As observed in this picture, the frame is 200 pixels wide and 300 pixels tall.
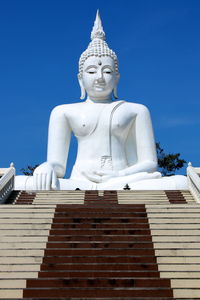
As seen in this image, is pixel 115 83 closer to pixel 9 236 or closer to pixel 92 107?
pixel 92 107

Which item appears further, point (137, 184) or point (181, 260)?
point (137, 184)

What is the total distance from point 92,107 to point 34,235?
26.2 feet

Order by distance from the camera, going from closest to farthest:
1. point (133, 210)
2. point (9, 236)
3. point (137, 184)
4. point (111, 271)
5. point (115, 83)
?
point (111, 271) < point (9, 236) < point (133, 210) < point (137, 184) < point (115, 83)

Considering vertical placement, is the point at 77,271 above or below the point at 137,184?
below

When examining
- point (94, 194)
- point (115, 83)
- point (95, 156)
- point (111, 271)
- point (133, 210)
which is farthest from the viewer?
point (115, 83)

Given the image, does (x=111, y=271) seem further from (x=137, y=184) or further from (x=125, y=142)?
(x=125, y=142)

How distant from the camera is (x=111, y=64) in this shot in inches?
647

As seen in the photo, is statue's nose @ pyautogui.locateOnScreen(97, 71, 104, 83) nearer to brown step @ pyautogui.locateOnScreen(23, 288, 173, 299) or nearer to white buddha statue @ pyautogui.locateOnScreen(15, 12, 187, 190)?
white buddha statue @ pyautogui.locateOnScreen(15, 12, 187, 190)

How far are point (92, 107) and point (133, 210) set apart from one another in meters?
7.14

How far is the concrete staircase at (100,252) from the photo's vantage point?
23.9 ft

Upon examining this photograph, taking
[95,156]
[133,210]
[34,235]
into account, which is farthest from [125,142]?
[34,235]

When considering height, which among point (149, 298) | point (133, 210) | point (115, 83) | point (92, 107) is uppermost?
point (115, 83)


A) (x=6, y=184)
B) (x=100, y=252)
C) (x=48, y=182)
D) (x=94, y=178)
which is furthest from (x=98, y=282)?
(x=94, y=178)

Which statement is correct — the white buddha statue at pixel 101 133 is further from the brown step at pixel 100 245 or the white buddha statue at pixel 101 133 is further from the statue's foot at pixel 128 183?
the brown step at pixel 100 245
